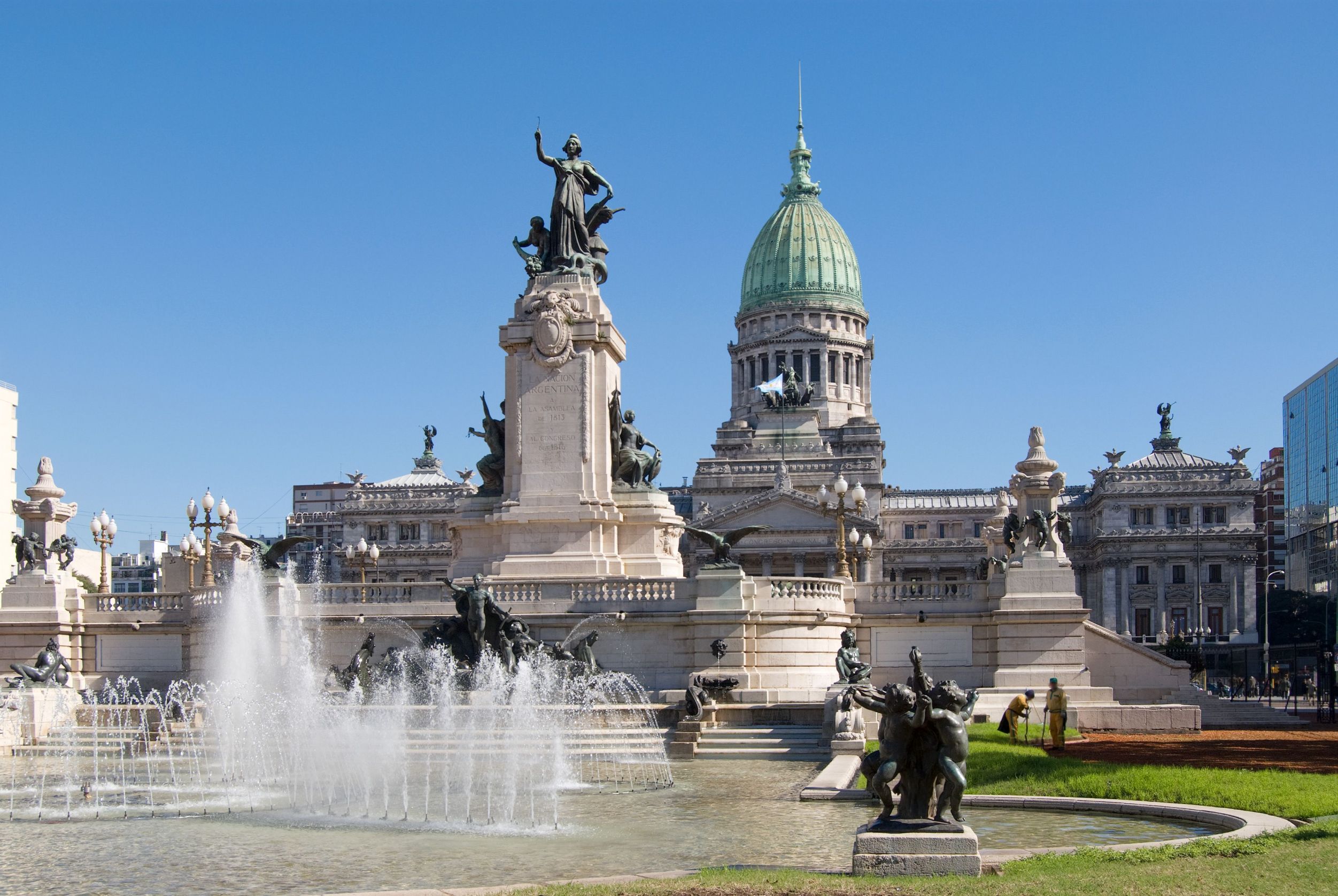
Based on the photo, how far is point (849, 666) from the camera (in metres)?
33.8

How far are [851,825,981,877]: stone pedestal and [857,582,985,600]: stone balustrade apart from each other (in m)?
26.9

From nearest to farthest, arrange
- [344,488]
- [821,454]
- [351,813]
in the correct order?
1. [351,813]
2. [821,454]
3. [344,488]

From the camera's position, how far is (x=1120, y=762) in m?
25.8

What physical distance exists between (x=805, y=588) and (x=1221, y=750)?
12.0 m

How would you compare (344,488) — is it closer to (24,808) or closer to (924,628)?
(924,628)

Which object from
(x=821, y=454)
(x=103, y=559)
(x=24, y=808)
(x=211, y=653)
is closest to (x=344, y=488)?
(x=821, y=454)

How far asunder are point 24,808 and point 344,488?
534 feet

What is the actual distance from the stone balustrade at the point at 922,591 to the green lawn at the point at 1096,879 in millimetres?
25751

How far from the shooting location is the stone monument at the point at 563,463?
137ft

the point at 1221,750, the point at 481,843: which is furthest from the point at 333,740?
the point at 1221,750

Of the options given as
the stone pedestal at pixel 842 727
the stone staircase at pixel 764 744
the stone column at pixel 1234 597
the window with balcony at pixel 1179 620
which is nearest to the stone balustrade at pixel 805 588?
the stone staircase at pixel 764 744

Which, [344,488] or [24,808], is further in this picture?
[344,488]

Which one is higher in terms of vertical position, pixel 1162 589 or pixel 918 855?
pixel 918 855

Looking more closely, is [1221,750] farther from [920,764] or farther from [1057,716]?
[920,764]
